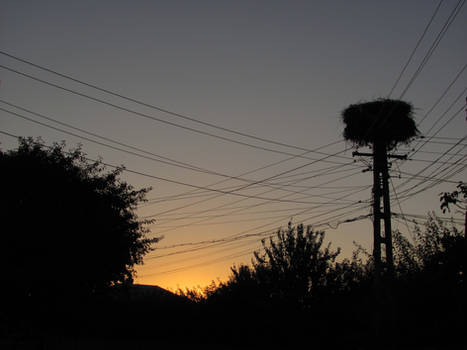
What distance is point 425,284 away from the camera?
17062mm

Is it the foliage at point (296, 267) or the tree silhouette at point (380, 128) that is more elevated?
the tree silhouette at point (380, 128)

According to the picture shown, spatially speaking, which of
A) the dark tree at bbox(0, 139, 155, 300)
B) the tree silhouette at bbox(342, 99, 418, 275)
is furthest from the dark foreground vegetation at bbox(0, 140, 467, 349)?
the tree silhouette at bbox(342, 99, 418, 275)

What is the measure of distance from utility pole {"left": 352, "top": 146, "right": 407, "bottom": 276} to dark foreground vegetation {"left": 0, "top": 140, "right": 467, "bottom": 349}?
655 mm

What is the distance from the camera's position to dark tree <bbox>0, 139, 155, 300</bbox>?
57.7ft

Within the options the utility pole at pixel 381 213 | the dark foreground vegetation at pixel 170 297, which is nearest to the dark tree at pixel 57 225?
the dark foreground vegetation at pixel 170 297

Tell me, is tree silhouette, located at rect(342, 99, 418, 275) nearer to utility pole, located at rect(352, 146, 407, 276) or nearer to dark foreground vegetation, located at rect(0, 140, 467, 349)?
utility pole, located at rect(352, 146, 407, 276)

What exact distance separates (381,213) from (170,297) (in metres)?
12.2

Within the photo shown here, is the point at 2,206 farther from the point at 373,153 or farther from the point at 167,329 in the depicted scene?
the point at 373,153

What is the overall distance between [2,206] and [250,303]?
11.1 m

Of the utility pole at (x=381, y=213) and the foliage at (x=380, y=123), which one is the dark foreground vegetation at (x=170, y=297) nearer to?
the utility pole at (x=381, y=213)

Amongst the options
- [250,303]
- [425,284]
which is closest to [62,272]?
[250,303]

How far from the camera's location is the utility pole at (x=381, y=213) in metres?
17.4

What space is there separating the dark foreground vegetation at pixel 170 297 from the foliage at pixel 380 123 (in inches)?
165

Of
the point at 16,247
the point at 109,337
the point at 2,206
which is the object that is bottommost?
the point at 109,337
